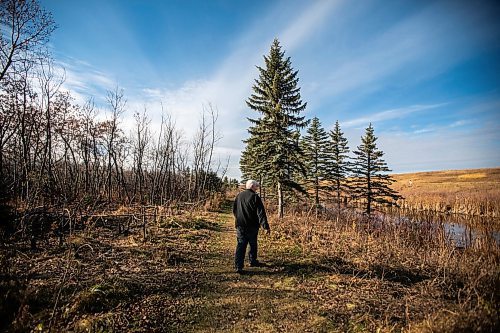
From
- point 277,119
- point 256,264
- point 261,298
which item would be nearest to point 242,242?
point 256,264

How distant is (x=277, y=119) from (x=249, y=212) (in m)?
11.1

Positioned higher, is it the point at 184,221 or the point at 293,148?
the point at 293,148

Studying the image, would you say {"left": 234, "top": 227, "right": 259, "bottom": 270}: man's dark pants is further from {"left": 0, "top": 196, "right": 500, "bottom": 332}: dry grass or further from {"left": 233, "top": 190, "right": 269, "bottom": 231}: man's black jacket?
{"left": 0, "top": 196, "right": 500, "bottom": 332}: dry grass

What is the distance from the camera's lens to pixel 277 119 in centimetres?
1574

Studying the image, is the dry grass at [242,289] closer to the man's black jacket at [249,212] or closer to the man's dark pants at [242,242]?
the man's dark pants at [242,242]

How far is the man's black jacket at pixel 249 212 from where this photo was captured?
5680mm

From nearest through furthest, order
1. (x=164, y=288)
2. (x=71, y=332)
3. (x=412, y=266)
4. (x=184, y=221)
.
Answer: (x=71, y=332) < (x=164, y=288) < (x=412, y=266) < (x=184, y=221)

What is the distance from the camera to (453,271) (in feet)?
17.5

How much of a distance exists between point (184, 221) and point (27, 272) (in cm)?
611

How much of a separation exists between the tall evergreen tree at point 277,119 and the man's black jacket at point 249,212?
9.43 m

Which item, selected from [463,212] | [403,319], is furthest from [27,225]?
[463,212]

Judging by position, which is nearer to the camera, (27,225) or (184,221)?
(27,225)

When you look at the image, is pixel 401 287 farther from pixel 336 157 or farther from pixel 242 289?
pixel 336 157

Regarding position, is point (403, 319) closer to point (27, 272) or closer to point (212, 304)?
point (212, 304)
